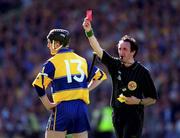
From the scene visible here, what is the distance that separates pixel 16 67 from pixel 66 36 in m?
11.3

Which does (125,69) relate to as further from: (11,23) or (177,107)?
(11,23)

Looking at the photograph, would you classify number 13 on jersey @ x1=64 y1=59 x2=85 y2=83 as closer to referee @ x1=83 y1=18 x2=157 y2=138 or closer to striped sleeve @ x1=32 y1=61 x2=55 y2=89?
striped sleeve @ x1=32 y1=61 x2=55 y2=89

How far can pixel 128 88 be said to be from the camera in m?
10.3

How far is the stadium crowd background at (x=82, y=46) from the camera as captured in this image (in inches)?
734

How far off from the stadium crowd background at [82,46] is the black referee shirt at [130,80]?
7508mm

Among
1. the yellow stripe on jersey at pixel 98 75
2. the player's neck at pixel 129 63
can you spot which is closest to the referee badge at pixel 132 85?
the player's neck at pixel 129 63

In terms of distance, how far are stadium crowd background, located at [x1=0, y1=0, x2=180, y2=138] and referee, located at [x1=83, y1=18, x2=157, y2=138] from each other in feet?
24.6

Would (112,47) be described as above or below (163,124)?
above

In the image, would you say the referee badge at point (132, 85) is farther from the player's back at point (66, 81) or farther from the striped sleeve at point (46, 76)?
the striped sleeve at point (46, 76)

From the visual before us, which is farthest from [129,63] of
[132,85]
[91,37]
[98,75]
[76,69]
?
[76,69]

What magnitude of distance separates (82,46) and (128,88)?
10820 mm

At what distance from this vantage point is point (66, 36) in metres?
10.1

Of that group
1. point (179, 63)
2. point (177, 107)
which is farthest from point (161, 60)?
point (177, 107)

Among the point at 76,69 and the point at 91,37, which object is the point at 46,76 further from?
the point at 91,37
